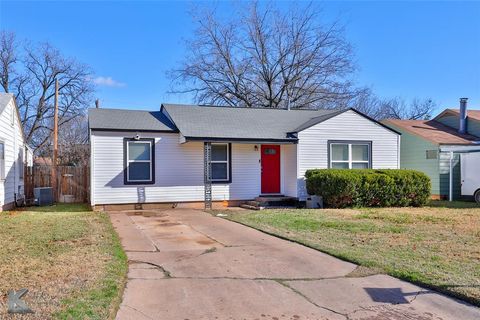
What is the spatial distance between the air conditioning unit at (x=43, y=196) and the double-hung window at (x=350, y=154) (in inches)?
435

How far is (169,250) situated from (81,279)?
230 cm

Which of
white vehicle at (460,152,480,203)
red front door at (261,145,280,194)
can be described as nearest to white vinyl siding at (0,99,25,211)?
red front door at (261,145,280,194)

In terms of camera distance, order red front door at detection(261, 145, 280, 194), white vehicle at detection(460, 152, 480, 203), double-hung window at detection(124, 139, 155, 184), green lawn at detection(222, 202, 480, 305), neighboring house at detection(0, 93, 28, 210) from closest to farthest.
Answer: green lawn at detection(222, 202, 480, 305), neighboring house at detection(0, 93, 28, 210), double-hung window at detection(124, 139, 155, 184), red front door at detection(261, 145, 280, 194), white vehicle at detection(460, 152, 480, 203)

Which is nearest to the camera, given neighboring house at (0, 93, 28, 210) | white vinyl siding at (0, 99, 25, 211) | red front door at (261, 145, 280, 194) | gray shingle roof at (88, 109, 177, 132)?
neighboring house at (0, 93, 28, 210)

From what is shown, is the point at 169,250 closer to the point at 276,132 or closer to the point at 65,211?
the point at 65,211

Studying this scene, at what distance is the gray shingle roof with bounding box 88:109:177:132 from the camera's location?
565 inches

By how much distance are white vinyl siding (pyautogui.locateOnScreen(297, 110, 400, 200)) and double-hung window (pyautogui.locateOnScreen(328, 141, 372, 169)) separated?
6.4 inches

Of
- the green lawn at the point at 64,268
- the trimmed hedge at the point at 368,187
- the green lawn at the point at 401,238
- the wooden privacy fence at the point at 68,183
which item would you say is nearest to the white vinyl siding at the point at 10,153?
the wooden privacy fence at the point at 68,183

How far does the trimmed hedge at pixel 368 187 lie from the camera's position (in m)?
14.6

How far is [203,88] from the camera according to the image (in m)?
29.9

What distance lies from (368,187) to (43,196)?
12361 millimetres

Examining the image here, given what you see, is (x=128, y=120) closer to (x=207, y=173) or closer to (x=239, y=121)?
(x=207, y=173)

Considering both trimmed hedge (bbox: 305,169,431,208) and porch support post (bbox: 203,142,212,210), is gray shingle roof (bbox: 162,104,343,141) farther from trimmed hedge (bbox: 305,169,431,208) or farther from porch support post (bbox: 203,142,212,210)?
trimmed hedge (bbox: 305,169,431,208)

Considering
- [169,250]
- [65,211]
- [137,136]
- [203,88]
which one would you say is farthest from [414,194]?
[203,88]
